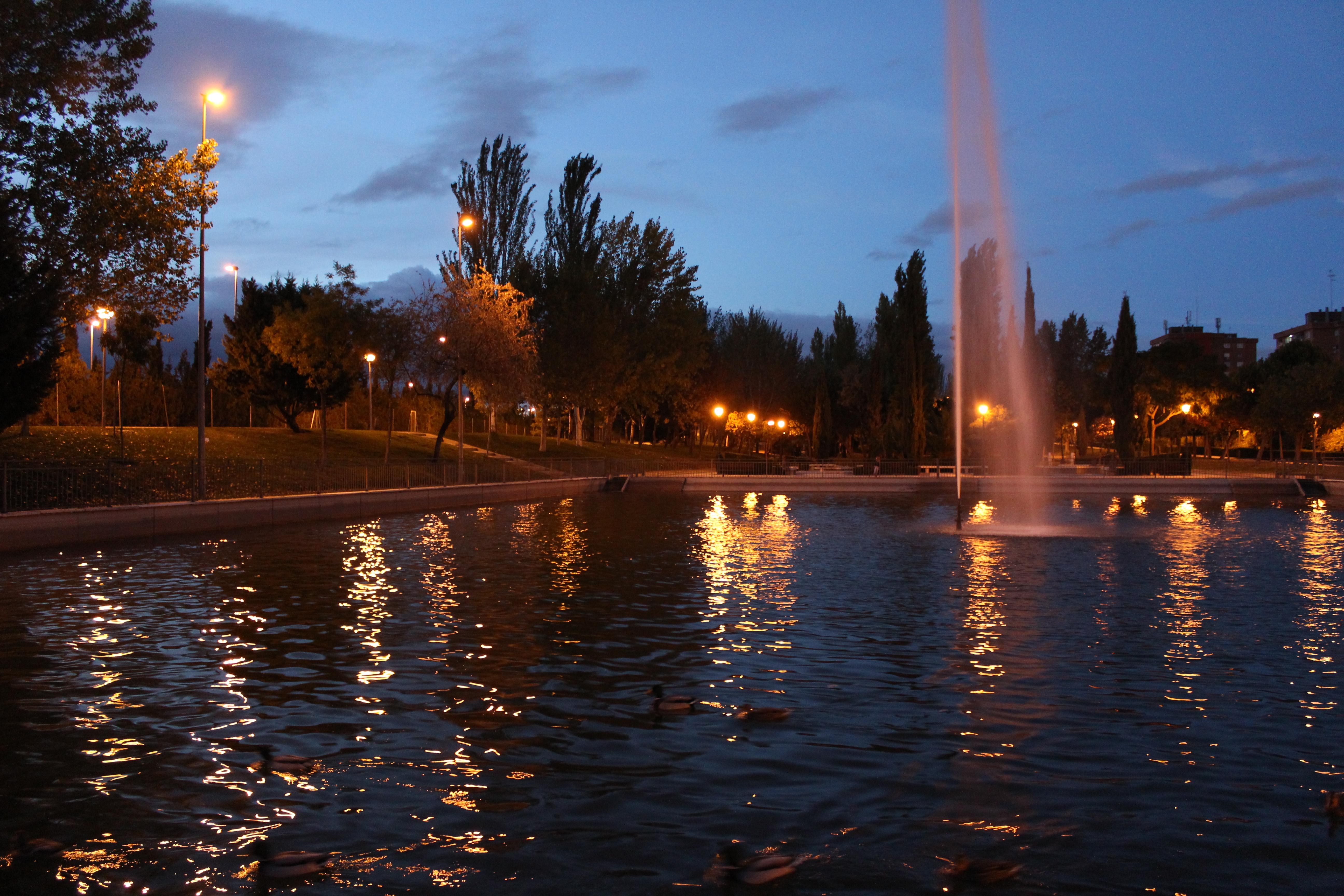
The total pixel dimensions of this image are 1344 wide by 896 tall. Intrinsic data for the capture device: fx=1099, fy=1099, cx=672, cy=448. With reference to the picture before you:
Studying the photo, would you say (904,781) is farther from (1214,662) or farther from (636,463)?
(636,463)

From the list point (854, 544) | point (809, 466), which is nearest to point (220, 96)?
point (854, 544)

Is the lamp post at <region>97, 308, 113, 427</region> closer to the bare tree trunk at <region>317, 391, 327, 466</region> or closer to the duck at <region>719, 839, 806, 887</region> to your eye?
the bare tree trunk at <region>317, 391, 327, 466</region>

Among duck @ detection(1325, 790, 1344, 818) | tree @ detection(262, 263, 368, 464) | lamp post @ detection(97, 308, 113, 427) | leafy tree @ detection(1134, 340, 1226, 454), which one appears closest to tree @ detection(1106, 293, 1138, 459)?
leafy tree @ detection(1134, 340, 1226, 454)

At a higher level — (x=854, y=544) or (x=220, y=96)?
(x=220, y=96)

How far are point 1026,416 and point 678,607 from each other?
25024mm

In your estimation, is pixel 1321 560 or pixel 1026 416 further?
pixel 1026 416

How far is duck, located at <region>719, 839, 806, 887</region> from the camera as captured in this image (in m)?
5.42

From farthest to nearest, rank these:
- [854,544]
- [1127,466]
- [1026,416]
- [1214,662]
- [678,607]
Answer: [1127,466]
[1026,416]
[854,544]
[678,607]
[1214,662]

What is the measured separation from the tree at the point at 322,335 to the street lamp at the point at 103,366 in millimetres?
6709

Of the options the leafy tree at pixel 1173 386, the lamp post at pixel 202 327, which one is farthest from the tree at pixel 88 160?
the leafy tree at pixel 1173 386

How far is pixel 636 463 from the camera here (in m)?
57.1

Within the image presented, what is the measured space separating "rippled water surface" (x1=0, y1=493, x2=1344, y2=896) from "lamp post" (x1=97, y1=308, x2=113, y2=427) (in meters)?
18.4

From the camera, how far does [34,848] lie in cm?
578

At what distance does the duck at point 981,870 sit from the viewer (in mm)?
5410
